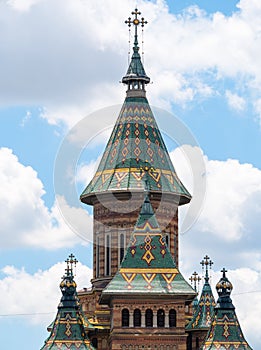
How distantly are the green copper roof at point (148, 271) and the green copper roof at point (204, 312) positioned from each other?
24.1 ft

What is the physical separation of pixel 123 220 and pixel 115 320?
12.5 meters

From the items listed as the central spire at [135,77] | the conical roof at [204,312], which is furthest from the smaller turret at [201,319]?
the central spire at [135,77]

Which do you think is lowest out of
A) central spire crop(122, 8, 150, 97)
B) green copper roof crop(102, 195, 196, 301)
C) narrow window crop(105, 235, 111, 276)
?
green copper roof crop(102, 195, 196, 301)

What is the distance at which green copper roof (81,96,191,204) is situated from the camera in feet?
366

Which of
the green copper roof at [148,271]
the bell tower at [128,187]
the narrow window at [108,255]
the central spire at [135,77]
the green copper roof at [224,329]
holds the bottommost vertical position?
the green copper roof at [224,329]

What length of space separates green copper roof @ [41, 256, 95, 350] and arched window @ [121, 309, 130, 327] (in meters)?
2.73

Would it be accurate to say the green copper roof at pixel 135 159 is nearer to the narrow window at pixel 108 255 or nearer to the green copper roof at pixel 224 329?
the narrow window at pixel 108 255

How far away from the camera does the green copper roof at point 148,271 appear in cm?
10088

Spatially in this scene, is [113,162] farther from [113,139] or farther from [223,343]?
[223,343]

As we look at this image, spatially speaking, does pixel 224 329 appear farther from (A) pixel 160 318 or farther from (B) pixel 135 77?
(B) pixel 135 77

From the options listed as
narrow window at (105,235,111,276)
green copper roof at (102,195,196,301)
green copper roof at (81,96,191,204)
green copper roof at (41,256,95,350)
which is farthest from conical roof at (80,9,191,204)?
green copper roof at (41,256,95,350)

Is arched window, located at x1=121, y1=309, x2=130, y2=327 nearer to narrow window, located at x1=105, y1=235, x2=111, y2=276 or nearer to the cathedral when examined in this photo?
the cathedral

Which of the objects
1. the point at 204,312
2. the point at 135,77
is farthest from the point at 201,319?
the point at 135,77

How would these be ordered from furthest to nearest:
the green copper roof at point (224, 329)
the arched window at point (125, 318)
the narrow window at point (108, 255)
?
1. the narrow window at point (108, 255)
2. the arched window at point (125, 318)
3. the green copper roof at point (224, 329)
